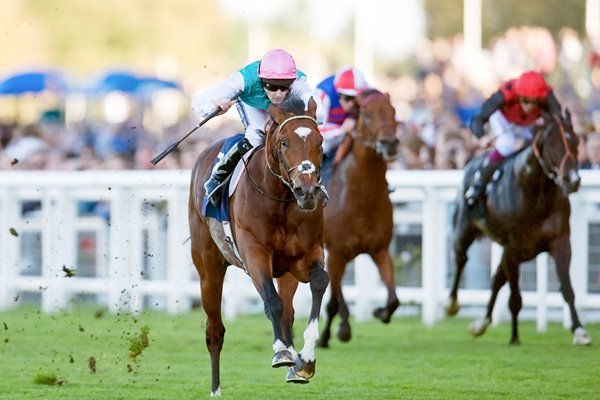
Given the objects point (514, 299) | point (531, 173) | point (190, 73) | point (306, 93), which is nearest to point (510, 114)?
point (531, 173)

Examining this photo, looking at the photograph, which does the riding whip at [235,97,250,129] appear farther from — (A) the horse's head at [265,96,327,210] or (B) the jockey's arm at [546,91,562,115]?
(B) the jockey's arm at [546,91,562,115]

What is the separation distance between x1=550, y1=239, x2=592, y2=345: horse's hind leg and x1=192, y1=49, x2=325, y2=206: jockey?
3.43m

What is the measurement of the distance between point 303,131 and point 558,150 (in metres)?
4.17

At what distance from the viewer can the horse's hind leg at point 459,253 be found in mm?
13062

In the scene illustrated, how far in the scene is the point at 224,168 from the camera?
28.5 feet

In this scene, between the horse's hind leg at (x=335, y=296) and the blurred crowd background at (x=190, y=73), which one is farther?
the blurred crowd background at (x=190, y=73)

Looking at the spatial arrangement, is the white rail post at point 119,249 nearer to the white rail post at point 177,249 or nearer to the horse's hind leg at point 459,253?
the white rail post at point 177,249

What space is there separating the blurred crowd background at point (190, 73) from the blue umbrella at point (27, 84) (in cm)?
2

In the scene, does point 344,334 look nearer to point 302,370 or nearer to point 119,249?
point 302,370

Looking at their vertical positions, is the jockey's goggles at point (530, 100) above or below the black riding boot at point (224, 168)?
above

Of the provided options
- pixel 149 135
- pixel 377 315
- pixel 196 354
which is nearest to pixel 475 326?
pixel 377 315

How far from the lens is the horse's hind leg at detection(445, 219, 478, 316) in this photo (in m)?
13.1

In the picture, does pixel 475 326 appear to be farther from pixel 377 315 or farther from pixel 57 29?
→ pixel 57 29

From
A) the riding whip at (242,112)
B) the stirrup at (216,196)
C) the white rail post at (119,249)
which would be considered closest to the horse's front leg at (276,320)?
the stirrup at (216,196)
